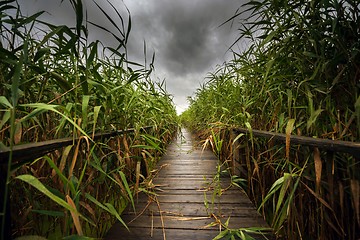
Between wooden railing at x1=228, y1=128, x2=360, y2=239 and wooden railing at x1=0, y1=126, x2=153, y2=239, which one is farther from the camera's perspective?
wooden railing at x1=228, y1=128, x2=360, y2=239

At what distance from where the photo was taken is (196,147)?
3785 mm

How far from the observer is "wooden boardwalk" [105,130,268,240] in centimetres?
107

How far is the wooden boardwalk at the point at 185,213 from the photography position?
107 cm

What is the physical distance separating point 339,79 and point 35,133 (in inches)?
57.9

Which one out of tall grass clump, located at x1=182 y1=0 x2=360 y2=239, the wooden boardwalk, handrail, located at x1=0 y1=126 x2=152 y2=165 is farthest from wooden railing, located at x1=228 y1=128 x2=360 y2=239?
handrail, located at x1=0 y1=126 x2=152 y2=165

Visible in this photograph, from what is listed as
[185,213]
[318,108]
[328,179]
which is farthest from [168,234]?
[318,108]

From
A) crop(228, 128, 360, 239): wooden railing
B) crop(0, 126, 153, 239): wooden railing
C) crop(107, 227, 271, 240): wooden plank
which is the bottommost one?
crop(107, 227, 271, 240): wooden plank

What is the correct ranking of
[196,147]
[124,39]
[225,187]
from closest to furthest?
[124,39] → [225,187] → [196,147]

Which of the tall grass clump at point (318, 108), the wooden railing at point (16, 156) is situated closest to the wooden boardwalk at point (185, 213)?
the tall grass clump at point (318, 108)

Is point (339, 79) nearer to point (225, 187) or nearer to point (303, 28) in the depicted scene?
point (303, 28)

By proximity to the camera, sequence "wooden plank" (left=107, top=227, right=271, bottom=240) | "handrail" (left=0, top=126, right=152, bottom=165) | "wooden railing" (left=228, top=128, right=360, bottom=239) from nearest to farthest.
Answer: "handrail" (left=0, top=126, right=152, bottom=165), "wooden railing" (left=228, top=128, right=360, bottom=239), "wooden plank" (left=107, top=227, right=271, bottom=240)

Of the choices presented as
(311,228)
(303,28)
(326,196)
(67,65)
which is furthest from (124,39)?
(311,228)

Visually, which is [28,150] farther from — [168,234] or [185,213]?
[185,213]

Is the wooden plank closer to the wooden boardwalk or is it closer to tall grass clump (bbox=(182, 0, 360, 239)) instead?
the wooden boardwalk
